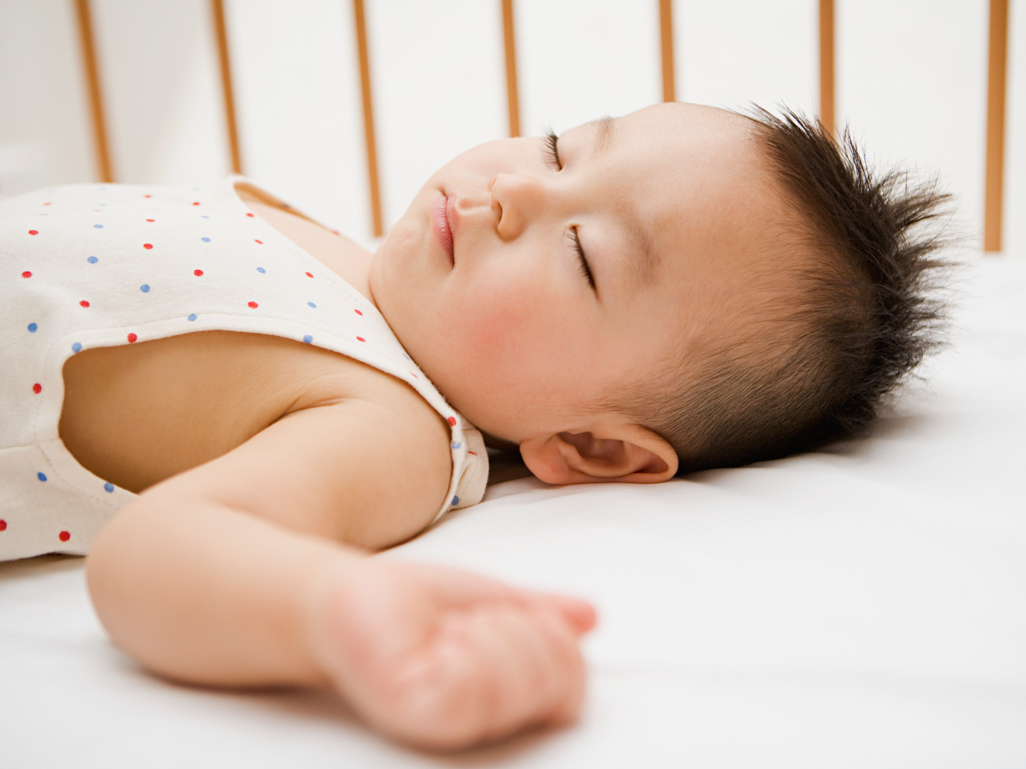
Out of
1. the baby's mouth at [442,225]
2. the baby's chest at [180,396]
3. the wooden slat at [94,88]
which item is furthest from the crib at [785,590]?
the wooden slat at [94,88]

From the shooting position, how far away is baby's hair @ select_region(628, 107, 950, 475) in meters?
0.74

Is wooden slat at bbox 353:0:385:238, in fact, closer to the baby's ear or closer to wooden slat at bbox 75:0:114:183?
wooden slat at bbox 75:0:114:183

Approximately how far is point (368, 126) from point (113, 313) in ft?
4.36

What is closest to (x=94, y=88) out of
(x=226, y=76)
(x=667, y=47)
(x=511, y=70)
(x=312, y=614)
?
(x=226, y=76)

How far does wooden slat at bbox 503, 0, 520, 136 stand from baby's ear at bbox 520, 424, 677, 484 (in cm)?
110

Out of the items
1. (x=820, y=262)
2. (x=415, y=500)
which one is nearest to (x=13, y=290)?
(x=415, y=500)

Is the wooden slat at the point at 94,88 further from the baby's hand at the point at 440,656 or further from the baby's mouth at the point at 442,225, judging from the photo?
the baby's hand at the point at 440,656

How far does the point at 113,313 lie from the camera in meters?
0.65

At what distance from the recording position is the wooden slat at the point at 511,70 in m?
1.73

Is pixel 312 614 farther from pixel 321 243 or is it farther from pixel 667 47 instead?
pixel 667 47

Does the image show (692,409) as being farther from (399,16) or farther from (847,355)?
(399,16)

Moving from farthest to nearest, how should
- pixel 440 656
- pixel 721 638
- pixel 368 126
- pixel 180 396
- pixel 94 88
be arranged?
pixel 94 88 < pixel 368 126 < pixel 180 396 < pixel 721 638 < pixel 440 656

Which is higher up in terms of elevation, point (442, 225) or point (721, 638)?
point (442, 225)

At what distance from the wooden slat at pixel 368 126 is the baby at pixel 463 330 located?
1.02 m
